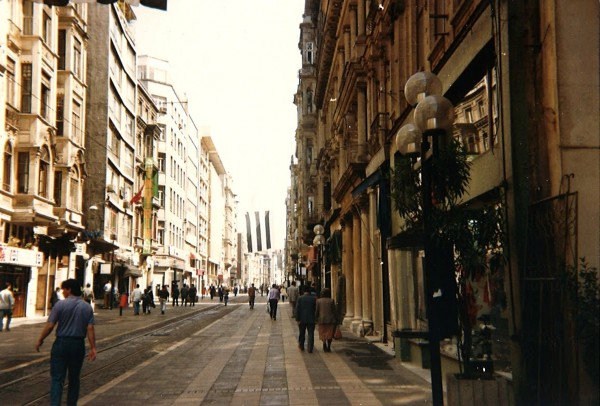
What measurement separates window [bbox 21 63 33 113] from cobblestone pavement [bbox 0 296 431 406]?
15311mm

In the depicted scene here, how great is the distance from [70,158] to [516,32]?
34444 millimetres

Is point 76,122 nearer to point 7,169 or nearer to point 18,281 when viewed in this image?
→ point 7,169

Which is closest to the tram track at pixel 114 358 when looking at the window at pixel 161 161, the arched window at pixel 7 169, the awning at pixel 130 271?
the arched window at pixel 7 169

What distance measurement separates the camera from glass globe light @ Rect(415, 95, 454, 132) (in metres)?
8.91

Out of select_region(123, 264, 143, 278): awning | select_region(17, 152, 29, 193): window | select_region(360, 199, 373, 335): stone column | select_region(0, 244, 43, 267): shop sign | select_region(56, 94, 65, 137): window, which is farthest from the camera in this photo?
select_region(123, 264, 143, 278): awning

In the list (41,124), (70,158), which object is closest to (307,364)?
(41,124)

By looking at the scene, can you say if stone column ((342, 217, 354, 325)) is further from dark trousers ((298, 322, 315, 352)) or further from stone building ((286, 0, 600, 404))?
stone building ((286, 0, 600, 404))

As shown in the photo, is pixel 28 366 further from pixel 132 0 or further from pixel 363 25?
pixel 363 25

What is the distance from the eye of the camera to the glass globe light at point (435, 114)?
8.91 meters

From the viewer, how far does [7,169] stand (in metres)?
32.6

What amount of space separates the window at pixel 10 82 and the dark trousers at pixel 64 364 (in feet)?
88.3

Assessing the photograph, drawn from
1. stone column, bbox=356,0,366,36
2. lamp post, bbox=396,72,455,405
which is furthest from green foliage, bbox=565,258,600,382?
stone column, bbox=356,0,366,36

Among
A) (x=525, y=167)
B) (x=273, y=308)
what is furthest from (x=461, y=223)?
(x=273, y=308)

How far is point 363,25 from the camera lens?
26.8 metres
